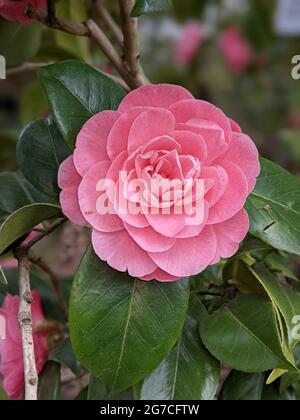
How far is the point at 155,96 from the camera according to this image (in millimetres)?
660

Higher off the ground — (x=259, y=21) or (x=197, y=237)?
(x=197, y=237)

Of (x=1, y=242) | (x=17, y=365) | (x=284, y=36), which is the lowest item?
(x=284, y=36)

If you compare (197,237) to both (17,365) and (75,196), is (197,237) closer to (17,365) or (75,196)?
(75,196)

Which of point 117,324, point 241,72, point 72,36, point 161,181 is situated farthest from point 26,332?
point 241,72

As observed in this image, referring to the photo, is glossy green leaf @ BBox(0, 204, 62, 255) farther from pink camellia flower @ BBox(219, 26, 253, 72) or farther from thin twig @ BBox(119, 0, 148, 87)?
pink camellia flower @ BBox(219, 26, 253, 72)

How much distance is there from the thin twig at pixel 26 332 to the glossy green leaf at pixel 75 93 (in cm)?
14

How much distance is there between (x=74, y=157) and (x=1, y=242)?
0.37 feet

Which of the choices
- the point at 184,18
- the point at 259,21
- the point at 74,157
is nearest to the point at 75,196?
the point at 74,157

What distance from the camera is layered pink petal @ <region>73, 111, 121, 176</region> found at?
650 millimetres

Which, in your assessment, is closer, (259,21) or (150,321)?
(150,321)

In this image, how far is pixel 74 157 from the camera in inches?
25.5

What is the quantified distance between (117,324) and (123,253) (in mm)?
73

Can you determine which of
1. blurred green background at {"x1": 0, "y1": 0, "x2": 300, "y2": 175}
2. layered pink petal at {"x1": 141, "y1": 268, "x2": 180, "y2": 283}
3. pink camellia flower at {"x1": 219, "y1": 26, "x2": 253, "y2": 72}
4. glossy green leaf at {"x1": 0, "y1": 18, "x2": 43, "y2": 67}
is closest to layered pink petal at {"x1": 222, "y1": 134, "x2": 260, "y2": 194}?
layered pink petal at {"x1": 141, "y1": 268, "x2": 180, "y2": 283}

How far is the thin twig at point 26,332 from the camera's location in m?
0.62
